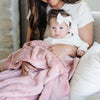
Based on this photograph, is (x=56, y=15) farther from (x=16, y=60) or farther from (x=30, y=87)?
(x=30, y=87)

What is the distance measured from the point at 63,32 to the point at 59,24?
0.17 feet

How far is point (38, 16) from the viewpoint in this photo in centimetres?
129

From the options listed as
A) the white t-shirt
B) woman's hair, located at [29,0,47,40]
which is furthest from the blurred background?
the white t-shirt

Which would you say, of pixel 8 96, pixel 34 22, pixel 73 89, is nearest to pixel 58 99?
pixel 73 89

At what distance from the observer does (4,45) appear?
5.82 ft

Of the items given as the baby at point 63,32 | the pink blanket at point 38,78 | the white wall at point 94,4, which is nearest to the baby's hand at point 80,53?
the baby at point 63,32

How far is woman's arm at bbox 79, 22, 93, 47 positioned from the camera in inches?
44.7

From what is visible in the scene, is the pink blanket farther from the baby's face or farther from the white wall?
the white wall

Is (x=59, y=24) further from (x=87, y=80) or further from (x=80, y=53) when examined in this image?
(x=87, y=80)

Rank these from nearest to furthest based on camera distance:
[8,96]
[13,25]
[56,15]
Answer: [8,96]
[56,15]
[13,25]

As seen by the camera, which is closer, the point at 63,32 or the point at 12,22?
the point at 63,32

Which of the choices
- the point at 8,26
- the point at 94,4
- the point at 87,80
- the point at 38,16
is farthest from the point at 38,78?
the point at 94,4

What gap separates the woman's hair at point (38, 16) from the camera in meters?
1.28

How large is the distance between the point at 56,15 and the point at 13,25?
2.60ft
